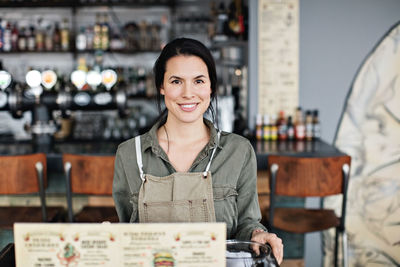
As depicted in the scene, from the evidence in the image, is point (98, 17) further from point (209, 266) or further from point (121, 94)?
point (209, 266)

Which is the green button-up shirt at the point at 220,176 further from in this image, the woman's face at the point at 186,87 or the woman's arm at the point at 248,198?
the woman's face at the point at 186,87

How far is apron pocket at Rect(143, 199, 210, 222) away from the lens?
1250 mm

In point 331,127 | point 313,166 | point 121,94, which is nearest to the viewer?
point 313,166

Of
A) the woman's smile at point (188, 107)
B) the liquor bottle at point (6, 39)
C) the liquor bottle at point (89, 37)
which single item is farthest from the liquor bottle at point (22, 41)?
the woman's smile at point (188, 107)

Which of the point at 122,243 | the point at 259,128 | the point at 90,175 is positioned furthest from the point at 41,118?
the point at 122,243

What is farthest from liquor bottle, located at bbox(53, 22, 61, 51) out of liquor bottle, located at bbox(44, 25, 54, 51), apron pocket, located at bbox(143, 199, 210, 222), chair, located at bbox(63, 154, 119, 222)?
apron pocket, located at bbox(143, 199, 210, 222)

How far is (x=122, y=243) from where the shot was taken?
2.79ft

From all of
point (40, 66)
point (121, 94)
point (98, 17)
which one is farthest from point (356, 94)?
point (40, 66)

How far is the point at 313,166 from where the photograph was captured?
219 centimetres

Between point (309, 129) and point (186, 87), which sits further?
point (309, 129)

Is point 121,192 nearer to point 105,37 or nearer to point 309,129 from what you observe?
point 309,129

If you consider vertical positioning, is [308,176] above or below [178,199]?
below

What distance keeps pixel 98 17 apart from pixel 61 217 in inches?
120

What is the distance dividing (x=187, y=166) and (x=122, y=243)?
54cm
